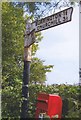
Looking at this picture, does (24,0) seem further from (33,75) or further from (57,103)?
(33,75)

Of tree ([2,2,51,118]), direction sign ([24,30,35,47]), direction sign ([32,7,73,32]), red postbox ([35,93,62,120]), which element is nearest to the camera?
direction sign ([32,7,73,32])

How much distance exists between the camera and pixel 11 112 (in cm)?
659

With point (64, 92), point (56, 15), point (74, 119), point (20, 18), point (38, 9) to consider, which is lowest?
point (74, 119)

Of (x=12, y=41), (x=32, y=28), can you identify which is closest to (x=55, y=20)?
(x=32, y=28)

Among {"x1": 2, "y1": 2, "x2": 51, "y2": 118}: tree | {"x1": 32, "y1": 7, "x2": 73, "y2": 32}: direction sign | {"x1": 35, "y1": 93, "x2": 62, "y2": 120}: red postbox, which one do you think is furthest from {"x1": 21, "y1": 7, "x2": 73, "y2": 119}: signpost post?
{"x1": 2, "y1": 2, "x2": 51, "y2": 118}: tree

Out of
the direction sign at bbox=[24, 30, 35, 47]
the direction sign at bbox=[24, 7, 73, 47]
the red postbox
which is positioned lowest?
the red postbox

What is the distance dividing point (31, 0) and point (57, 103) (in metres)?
2.46

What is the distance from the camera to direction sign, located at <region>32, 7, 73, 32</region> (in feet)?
16.9

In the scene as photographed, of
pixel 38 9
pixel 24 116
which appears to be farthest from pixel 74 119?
pixel 38 9

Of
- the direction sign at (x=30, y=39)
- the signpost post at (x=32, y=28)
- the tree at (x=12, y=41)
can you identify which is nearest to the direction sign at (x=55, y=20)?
the signpost post at (x=32, y=28)

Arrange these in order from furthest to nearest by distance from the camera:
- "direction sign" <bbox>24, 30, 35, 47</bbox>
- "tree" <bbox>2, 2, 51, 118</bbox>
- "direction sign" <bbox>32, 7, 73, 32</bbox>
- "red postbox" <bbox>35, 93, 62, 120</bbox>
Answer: "tree" <bbox>2, 2, 51, 118</bbox> → "direction sign" <bbox>24, 30, 35, 47</bbox> → "red postbox" <bbox>35, 93, 62, 120</bbox> → "direction sign" <bbox>32, 7, 73, 32</bbox>

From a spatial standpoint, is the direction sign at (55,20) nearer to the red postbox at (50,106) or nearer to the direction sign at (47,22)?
the direction sign at (47,22)

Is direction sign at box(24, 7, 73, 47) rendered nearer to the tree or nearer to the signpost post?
the signpost post

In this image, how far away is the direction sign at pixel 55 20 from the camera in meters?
5.15
